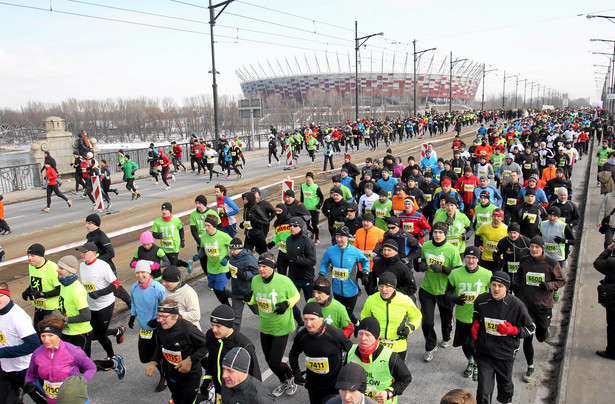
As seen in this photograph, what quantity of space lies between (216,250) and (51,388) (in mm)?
3044

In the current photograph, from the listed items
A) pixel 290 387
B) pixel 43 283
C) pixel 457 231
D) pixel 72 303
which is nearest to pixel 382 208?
pixel 457 231

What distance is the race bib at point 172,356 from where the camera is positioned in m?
4.46

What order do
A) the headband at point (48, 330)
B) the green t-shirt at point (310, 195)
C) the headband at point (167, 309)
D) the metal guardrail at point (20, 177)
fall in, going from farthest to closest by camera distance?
the metal guardrail at point (20, 177), the green t-shirt at point (310, 195), the headband at point (167, 309), the headband at point (48, 330)

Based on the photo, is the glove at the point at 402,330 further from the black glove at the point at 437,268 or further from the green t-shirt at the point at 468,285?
the black glove at the point at 437,268

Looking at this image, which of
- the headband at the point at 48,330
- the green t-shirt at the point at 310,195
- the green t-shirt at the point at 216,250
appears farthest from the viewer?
the green t-shirt at the point at 310,195

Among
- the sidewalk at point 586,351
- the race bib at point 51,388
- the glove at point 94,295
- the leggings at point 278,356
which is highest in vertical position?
the glove at point 94,295

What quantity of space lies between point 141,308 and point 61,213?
1293 cm

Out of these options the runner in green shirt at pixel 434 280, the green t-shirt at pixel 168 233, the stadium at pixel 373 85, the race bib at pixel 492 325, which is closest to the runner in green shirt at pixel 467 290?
the runner in green shirt at pixel 434 280

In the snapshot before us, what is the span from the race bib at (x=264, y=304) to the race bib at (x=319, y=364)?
3.48 feet

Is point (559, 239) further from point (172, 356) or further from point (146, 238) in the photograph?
point (146, 238)

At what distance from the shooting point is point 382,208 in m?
9.16

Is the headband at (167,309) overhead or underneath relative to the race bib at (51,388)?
overhead

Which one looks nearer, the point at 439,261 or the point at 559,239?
the point at 439,261

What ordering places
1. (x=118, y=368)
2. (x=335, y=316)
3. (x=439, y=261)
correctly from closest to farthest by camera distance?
(x=335, y=316), (x=118, y=368), (x=439, y=261)
